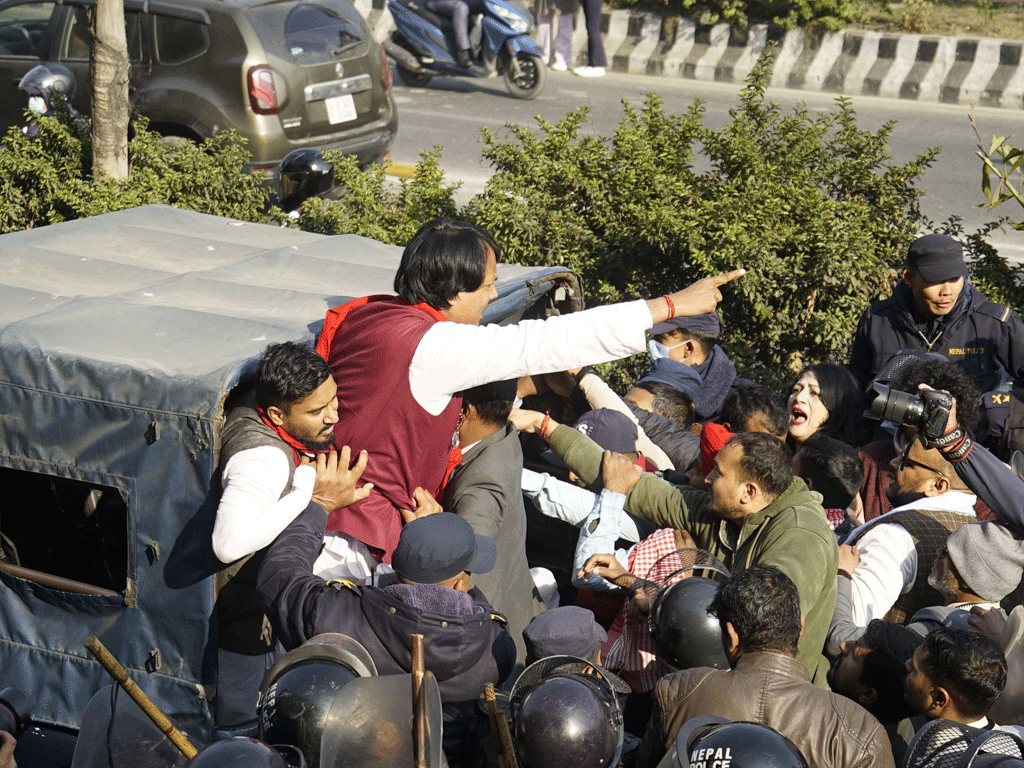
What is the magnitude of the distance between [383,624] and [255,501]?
1.78 ft

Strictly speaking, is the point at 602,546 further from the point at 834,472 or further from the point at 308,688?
the point at 308,688

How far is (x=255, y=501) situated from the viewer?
10.9 feet

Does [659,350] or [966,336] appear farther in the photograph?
[659,350]

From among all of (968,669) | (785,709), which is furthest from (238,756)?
(968,669)

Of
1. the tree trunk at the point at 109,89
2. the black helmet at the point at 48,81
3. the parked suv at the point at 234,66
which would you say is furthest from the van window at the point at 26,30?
the tree trunk at the point at 109,89

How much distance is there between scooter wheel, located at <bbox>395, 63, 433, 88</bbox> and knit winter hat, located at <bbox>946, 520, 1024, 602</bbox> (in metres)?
12.8

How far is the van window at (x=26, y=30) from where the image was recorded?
389 inches

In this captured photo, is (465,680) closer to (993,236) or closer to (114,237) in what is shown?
(114,237)

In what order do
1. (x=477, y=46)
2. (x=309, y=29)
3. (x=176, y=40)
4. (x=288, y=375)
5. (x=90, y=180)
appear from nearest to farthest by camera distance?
(x=288, y=375) → (x=90, y=180) → (x=176, y=40) → (x=309, y=29) → (x=477, y=46)

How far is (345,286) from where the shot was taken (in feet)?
15.6

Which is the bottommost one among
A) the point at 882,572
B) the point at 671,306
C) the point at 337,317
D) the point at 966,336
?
the point at 882,572

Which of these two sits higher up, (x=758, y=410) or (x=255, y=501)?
(x=255, y=501)

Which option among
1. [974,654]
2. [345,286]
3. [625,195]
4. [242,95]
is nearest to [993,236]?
[625,195]

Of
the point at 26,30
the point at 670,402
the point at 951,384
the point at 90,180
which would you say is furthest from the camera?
the point at 26,30
